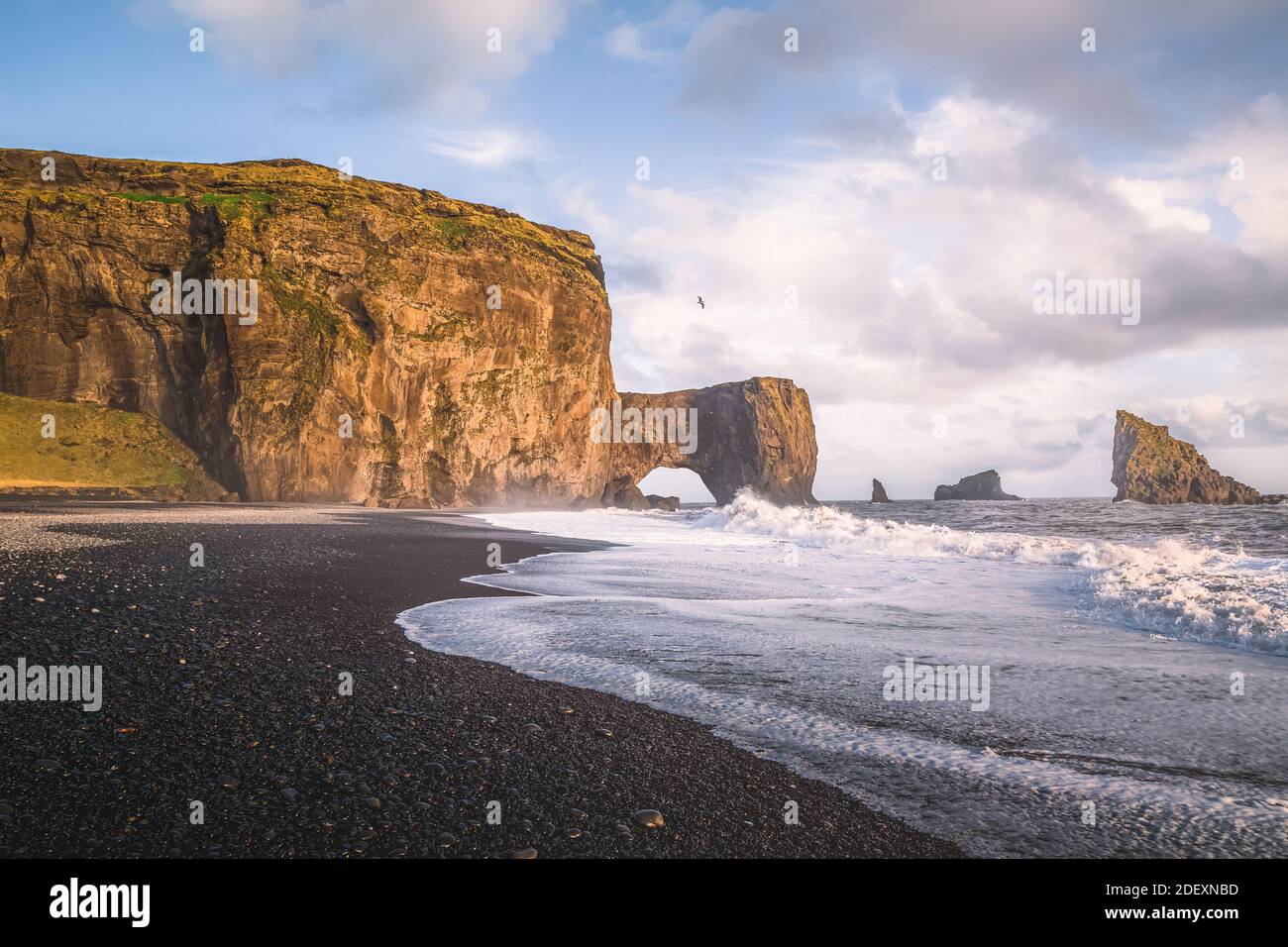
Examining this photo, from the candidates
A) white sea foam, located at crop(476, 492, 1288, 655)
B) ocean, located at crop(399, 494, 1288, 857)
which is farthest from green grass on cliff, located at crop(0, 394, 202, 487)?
ocean, located at crop(399, 494, 1288, 857)

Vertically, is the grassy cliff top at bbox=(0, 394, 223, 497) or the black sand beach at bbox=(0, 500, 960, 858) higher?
the grassy cliff top at bbox=(0, 394, 223, 497)

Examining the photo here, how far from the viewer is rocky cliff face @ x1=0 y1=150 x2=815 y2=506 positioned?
5406 cm

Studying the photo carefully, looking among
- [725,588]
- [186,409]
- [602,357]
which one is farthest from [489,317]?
[725,588]

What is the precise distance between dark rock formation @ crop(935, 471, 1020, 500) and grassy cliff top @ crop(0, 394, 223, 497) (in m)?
Result: 169

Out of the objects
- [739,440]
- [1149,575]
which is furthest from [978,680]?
[739,440]

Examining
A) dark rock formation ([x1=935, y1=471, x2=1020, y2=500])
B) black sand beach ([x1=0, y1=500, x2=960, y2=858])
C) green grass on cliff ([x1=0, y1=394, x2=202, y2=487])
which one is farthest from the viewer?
dark rock formation ([x1=935, y1=471, x2=1020, y2=500])

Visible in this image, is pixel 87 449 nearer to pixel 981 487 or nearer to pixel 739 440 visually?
pixel 739 440

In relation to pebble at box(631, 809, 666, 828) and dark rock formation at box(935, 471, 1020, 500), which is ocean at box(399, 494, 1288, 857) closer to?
pebble at box(631, 809, 666, 828)

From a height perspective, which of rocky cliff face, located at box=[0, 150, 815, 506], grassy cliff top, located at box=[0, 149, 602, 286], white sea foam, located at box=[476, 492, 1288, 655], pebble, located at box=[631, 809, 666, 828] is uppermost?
grassy cliff top, located at box=[0, 149, 602, 286]

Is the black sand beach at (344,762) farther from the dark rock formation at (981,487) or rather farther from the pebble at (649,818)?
the dark rock formation at (981,487)

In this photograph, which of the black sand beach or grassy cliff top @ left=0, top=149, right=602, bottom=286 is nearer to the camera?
the black sand beach

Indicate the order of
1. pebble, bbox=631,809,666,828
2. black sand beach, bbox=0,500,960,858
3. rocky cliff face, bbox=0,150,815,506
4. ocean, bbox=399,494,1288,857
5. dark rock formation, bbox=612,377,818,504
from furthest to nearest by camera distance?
dark rock formation, bbox=612,377,818,504
rocky cliff face, bbox=0,150,815,506
ocean, bbox=399,494,1288,857
pebble, bbox=631,809,666,828
black sand beach, bbox=0,500,960,858
